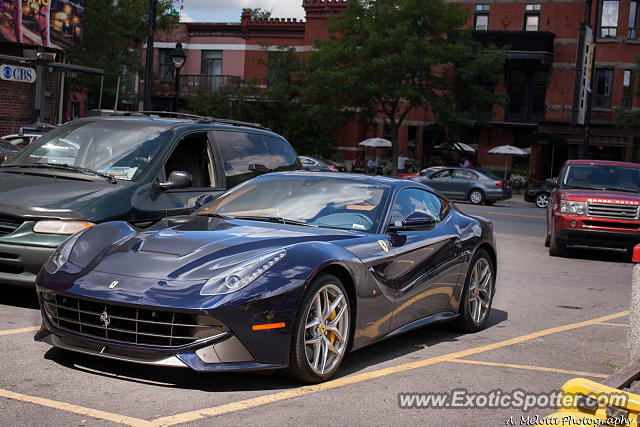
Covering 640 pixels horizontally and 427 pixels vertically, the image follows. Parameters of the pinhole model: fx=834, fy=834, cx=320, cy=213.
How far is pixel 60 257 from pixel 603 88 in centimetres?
4385

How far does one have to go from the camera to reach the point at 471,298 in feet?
25.0

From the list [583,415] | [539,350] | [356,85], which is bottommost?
[539,350]

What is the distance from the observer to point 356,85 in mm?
41406

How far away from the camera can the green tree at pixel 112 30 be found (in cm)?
3541

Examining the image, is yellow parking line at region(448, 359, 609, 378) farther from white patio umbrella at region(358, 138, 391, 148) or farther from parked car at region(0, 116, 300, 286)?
white patio umbrella at region(358, 138, 391, 148)

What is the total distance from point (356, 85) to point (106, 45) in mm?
12211

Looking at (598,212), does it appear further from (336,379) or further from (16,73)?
(16,73)

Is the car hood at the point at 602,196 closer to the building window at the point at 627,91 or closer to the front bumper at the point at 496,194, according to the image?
the front bumper at the point at 496,194

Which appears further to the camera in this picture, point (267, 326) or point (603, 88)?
point (603, 88)

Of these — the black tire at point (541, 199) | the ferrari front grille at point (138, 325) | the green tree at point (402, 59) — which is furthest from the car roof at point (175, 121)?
the green tree at point (402, 59)

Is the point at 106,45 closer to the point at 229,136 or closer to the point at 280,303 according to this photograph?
the point at 229,136

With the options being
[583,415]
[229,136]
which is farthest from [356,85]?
[583,415]

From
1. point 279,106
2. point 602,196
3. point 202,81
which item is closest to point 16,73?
point 602,196

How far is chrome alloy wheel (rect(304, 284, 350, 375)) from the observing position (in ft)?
17.4
